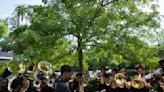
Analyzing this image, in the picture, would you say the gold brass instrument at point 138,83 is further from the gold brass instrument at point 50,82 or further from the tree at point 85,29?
the tree at point 85,29

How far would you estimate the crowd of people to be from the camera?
10695mm

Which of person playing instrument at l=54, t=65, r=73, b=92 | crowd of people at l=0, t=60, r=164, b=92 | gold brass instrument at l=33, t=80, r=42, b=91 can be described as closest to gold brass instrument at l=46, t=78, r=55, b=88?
crowd of people at l=0, t=60, r=164, b=92

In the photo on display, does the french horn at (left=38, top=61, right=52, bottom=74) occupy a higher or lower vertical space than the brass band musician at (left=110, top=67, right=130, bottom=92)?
higher

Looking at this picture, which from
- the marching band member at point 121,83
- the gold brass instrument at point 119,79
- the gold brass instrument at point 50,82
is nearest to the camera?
the marching band member at point 121,83

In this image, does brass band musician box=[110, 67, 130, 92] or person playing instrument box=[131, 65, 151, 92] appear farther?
brass band musician box=[110, 67, 130, 92]

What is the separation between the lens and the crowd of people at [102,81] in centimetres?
1070

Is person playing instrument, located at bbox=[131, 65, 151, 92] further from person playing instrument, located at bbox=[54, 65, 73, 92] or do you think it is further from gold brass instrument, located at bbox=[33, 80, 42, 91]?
gold brass instrument, located at bbox=[33, 80, 42, 91]

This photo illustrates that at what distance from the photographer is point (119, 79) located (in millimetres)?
11352

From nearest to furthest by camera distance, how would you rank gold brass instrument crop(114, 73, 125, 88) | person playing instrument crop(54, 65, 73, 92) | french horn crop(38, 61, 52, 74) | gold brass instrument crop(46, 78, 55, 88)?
person playing instrument crop(54, 65, 73, 92)
gold brass instrument crop(114, 73, 125, 88)
gold brass instrument crop(46, 78, 55, 88)
french horn crop(38, 61, 52, 74)

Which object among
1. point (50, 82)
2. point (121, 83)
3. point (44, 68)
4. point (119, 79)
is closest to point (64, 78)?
point (121, 83)

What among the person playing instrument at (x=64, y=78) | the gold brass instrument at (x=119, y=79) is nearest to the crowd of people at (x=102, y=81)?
the gold brass instrument at (x=119, y=79)

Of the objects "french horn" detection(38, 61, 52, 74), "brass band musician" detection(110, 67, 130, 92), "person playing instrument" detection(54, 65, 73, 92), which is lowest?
"brass band musician" detection(110, 67, 130, 92)

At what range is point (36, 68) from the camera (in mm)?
14148

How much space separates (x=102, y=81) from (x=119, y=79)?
8.50 feet
